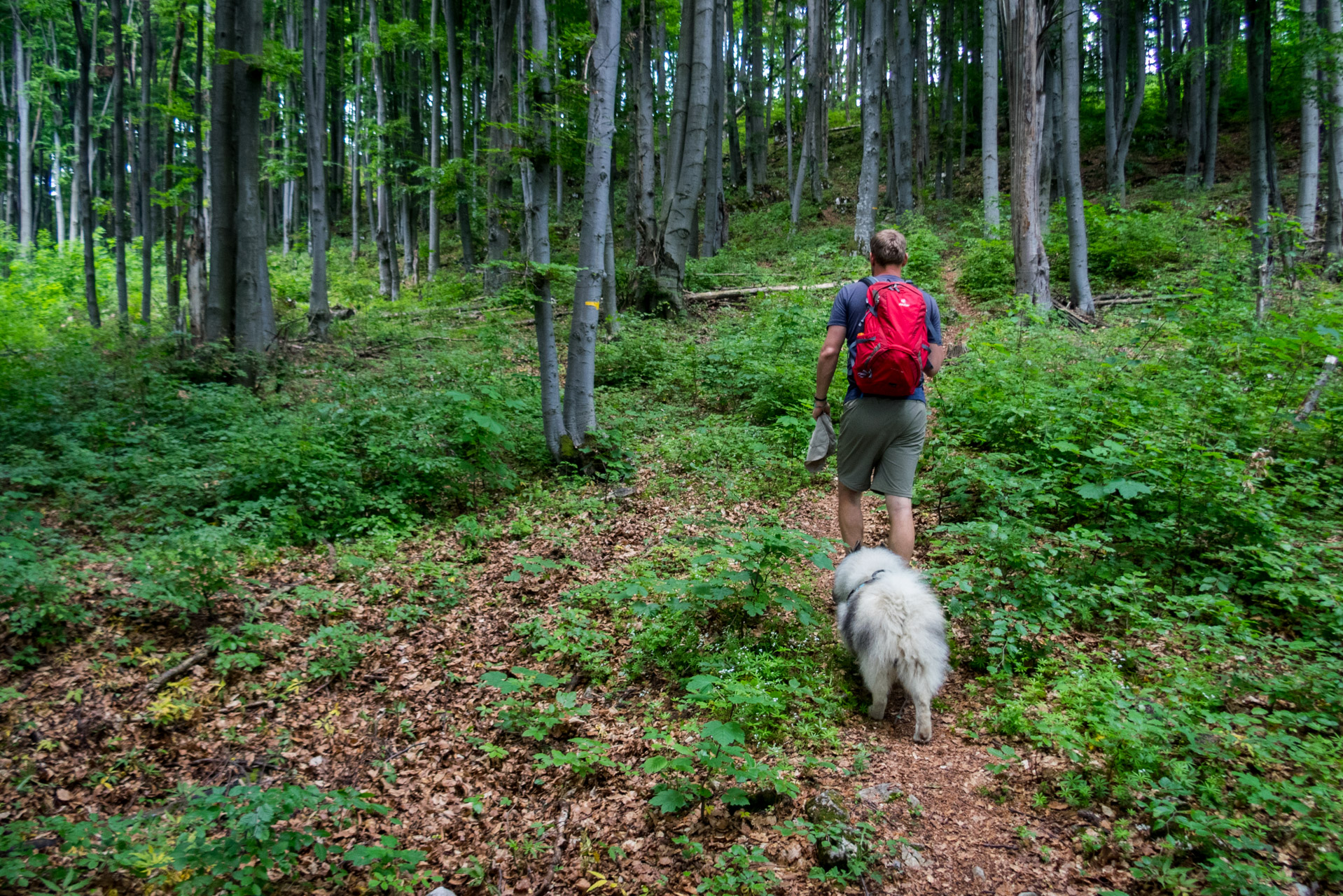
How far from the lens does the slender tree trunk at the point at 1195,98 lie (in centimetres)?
1917

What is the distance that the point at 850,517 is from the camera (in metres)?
4.38

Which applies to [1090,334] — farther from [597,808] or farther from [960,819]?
[597,808]

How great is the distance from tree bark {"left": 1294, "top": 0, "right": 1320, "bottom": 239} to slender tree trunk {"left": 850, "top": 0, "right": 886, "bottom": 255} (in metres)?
6.90

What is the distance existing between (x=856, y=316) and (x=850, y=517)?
131 centimetres

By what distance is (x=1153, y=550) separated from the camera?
14.7ft

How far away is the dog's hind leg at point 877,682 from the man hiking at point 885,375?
38.0 inches

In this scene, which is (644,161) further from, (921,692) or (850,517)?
(921,692)

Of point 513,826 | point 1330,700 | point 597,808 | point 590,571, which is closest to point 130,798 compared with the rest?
point 513,826

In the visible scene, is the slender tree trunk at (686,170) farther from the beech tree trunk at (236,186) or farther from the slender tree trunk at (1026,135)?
the beech tree trunk at (236,186)

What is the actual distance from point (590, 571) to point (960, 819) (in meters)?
3.03

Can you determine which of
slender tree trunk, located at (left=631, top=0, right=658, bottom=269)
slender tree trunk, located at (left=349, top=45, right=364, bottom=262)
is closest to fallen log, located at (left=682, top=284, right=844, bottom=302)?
slender tree trunk, located at (left=631, top=0, right=658, bottom=269)

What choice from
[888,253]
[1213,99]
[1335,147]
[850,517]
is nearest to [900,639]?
[850,517]

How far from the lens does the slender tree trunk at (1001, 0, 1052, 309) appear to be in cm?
984

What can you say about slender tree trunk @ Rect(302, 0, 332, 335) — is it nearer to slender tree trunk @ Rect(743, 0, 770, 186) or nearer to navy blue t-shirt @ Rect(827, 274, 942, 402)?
navy blue t-shirt @ Rect(827, 274, 942, 402)
